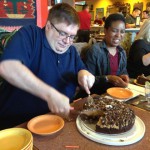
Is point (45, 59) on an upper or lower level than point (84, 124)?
upper

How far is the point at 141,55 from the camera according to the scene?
240 centimetres

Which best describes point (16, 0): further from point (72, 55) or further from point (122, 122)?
Result: point (122, 122)

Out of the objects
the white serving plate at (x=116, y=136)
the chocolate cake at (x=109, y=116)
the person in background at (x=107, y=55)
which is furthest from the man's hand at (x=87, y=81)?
the person in background at (x=107, y=55)

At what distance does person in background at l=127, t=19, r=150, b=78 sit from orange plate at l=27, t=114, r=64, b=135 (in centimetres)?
157

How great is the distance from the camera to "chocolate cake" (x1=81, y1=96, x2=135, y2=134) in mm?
992

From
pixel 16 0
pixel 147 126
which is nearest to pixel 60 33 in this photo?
pixel 147 126

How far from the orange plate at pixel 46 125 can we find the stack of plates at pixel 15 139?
3.2 inches

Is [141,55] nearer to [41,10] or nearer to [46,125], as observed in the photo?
[41,10]

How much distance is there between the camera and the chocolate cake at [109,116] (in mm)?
992

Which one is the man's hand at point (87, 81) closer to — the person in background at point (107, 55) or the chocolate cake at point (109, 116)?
the chocolate cake at point (109, 116)

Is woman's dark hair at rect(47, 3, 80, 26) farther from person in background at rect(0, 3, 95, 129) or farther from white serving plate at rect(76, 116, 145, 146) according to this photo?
white serving plate at rect(76, 116, 145, 146)

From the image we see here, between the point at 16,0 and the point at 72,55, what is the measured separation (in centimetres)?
126

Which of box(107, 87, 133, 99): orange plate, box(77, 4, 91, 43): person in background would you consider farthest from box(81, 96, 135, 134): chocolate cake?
box(77, 4, 91, 43): person in background

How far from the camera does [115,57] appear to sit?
216 centimetres
